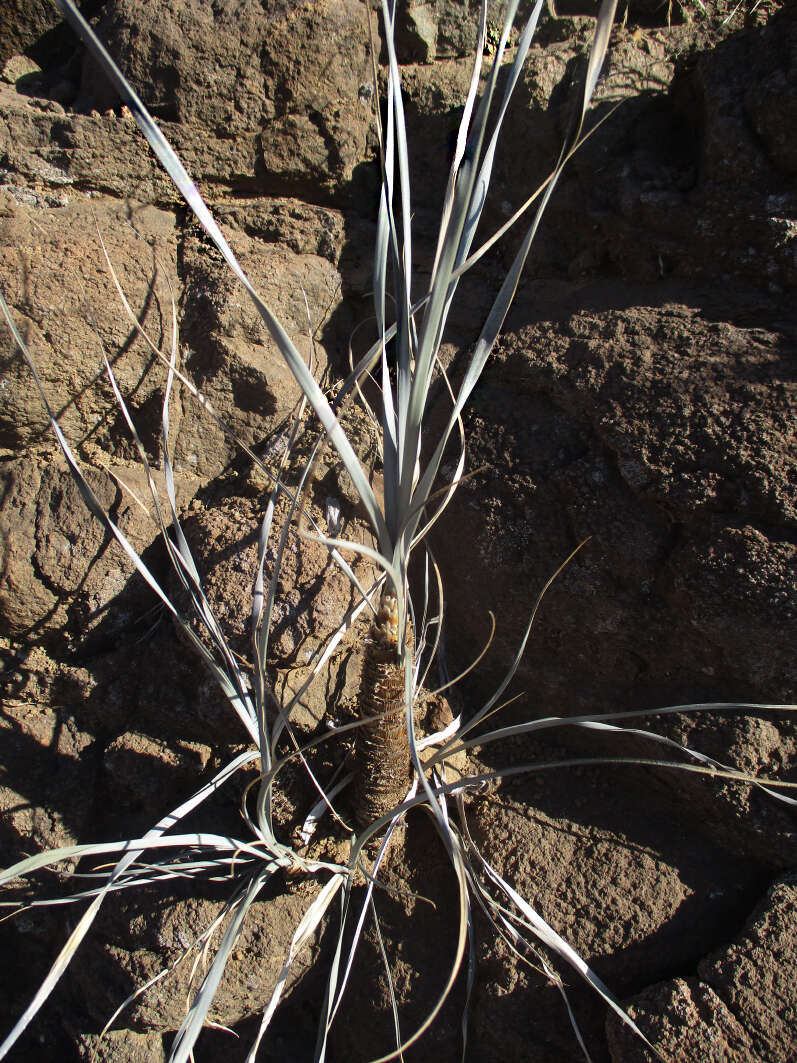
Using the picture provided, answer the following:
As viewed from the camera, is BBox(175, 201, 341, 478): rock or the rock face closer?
the rock face

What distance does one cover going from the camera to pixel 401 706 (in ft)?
3.58

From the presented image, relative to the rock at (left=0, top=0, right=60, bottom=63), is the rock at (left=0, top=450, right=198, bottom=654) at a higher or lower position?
lower

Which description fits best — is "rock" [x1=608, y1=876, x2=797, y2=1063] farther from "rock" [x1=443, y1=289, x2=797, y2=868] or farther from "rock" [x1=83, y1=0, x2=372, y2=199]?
"rock" [x1=83, y1=0, x2=372, y2=199]

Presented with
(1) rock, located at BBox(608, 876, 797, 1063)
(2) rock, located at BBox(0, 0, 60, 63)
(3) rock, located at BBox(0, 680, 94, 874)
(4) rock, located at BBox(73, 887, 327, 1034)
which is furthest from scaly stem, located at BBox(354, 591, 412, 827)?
(2) rock, located at BBox(0, 0, 60, 63)

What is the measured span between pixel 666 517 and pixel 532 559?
0.25 m

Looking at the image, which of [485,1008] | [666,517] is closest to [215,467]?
[666,517]

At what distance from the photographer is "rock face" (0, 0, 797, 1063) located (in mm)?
1152

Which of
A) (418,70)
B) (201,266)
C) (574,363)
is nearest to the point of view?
(574,363)

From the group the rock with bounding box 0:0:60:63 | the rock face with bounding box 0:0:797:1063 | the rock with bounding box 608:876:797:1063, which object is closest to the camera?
the rock with bounding box 608:876:797:1063

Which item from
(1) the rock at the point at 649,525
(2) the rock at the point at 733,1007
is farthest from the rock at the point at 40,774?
(2) the rock at the point at 733,1007

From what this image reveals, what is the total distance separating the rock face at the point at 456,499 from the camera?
1.15 metres

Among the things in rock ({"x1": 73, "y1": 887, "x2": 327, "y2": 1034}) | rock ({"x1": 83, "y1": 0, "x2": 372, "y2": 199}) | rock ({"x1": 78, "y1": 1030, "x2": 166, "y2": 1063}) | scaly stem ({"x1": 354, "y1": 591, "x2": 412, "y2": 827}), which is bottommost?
rock ({"x1": 78, "y1": 1030, "x2": 166, "y2": 1063})

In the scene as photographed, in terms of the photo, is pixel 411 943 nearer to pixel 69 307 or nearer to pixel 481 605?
pixel 481 605

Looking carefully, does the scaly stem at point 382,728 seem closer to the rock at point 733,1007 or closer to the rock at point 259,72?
the rock at point 733,1007
